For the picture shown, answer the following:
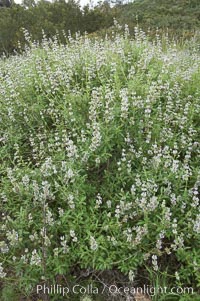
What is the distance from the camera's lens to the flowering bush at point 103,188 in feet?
8.03

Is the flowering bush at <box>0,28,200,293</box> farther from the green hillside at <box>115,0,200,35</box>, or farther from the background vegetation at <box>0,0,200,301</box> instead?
the green hillside at <box>115,0,200,35</box>

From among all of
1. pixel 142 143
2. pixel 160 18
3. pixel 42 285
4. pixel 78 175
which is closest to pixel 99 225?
pixel 78 175

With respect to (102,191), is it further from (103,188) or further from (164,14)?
(164,14)

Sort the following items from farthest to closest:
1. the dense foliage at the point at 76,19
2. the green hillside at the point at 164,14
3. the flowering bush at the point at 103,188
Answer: the green hillside at the point at 164,14 → the dense foliage at the point at 76,19 → the flowering bush at the point at 103,188

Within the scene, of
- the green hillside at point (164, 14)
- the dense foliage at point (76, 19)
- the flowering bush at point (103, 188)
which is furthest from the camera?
the green hillside at point (164, 14)

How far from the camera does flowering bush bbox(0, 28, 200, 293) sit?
2.45 metres

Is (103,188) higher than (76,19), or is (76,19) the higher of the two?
(76,19)

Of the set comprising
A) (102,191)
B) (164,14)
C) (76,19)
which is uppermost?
(164,14)

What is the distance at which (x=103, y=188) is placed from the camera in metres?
2.89

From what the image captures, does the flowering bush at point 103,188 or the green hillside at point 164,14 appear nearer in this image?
the flowering bush at point 103,188

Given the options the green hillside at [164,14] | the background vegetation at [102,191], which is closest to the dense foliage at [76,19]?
the green hillside at [164,14]

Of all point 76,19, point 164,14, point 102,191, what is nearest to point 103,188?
point 102,191

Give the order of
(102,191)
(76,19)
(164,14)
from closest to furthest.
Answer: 1. (102,191)
2. (76,19)
3. (164,14)

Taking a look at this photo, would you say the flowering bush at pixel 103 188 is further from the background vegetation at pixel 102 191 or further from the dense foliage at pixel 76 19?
the dense foliage at pixel 76 19
